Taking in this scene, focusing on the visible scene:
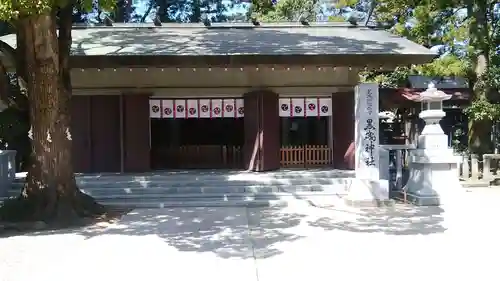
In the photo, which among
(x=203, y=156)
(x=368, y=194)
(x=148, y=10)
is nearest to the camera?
(x=368, y=194)

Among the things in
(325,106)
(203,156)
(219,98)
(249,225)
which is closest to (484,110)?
(325,106)

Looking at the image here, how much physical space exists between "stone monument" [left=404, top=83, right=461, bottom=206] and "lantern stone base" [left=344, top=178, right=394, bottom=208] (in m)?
0.79

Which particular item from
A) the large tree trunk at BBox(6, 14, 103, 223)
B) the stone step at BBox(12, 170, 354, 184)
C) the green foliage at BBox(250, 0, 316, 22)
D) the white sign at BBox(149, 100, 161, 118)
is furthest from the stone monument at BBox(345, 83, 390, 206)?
the green foliage at BBox(250, 0, 316, 22)

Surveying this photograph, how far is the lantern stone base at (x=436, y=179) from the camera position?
35.2ft

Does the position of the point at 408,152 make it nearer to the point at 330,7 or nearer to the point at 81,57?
the point at 81,57

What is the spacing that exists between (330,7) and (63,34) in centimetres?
2207

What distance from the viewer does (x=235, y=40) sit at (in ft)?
43.9

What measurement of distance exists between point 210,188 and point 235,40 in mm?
4364

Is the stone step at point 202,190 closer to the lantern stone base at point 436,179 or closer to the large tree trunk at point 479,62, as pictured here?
the lantern stone base at point 436,179

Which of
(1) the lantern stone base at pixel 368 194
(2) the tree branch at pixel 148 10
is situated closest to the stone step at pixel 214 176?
(1) the lantern stone base at pixel 368 194

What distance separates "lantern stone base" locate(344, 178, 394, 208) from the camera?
417 inches

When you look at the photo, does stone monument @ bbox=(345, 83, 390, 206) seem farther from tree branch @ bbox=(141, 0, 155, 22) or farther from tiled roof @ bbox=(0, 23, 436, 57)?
tree branch @ bbox=(141, 0, 155, 22)

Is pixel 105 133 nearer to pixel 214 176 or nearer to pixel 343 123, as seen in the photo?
pixel 214 176

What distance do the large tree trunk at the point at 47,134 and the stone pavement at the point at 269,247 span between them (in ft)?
3.61
